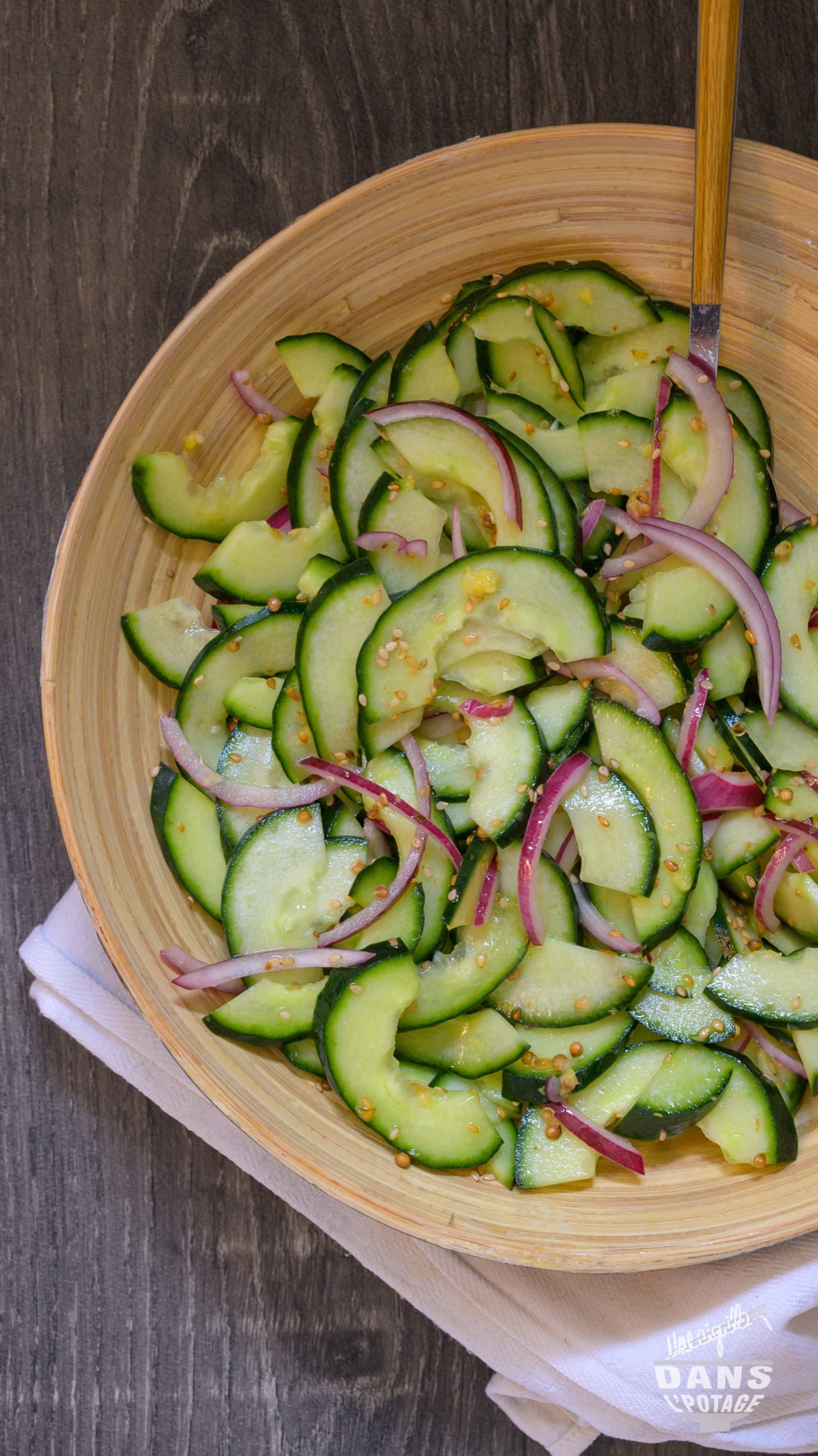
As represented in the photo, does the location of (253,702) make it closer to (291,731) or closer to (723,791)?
(291,731)

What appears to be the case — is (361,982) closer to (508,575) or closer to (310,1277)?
(508,575)

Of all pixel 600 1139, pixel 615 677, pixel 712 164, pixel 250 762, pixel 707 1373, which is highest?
pixel 712 164

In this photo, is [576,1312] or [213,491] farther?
[576,1312]

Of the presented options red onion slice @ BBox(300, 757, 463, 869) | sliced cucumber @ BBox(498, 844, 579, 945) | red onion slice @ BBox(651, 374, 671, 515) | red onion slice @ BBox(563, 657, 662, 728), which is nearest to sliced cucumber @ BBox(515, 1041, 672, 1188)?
sliced cucumber @ BBox(498, 844, 579, 945)

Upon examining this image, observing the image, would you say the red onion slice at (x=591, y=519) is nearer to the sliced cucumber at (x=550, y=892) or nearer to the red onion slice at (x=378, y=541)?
the red onion slice at (x=378, y=541)

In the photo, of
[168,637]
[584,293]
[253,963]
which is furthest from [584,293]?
[253,963]

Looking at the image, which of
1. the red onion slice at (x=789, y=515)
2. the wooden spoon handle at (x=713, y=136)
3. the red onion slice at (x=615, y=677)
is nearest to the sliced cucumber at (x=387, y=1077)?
the red onion slice at (x=615, y=677)

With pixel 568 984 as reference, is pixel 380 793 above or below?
above

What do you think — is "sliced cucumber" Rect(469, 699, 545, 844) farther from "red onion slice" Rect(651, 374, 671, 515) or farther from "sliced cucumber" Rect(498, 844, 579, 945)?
"red onion slice" Rect(651, 374, 671, 515)
